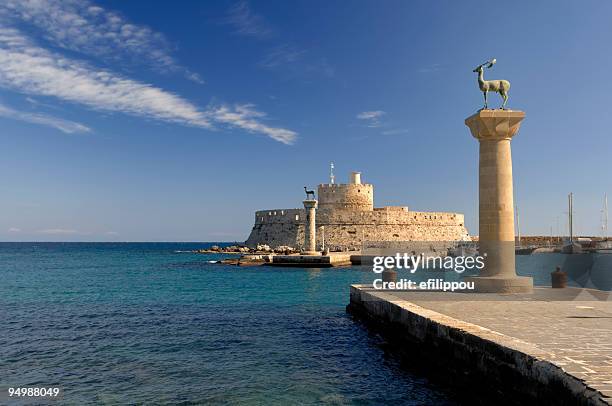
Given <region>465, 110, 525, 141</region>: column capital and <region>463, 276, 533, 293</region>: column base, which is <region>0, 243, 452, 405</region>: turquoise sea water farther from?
<region>465, 110, 525, 141</region>: column capital

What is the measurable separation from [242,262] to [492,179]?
1032 inches

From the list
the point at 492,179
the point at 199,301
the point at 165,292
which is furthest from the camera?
the point at 165,292

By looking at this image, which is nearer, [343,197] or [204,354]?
[204,354]

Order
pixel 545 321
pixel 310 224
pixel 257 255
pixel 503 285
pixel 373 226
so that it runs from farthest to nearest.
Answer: pixel 373 226
pixel 257 255
pixel 310 224
pixel 503 285
pixel 545 321

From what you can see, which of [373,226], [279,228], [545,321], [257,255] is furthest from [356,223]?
[545,321]

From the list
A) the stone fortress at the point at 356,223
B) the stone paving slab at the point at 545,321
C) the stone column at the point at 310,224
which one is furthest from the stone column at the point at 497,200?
the stone fortress at the point at 356,223

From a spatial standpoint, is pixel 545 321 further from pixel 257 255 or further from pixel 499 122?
pixel 257 255

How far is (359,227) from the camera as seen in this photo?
4494 cm

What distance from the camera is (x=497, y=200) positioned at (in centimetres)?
1130

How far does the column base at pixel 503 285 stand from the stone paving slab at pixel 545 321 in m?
0.28

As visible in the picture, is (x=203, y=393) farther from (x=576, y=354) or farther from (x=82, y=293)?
(x=82, y=293)

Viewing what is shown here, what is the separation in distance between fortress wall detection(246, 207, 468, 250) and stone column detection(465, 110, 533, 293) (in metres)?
33.1

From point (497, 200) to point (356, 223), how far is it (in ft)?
111

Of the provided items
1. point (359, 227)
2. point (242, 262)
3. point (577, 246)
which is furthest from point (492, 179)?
point (577, 246)
